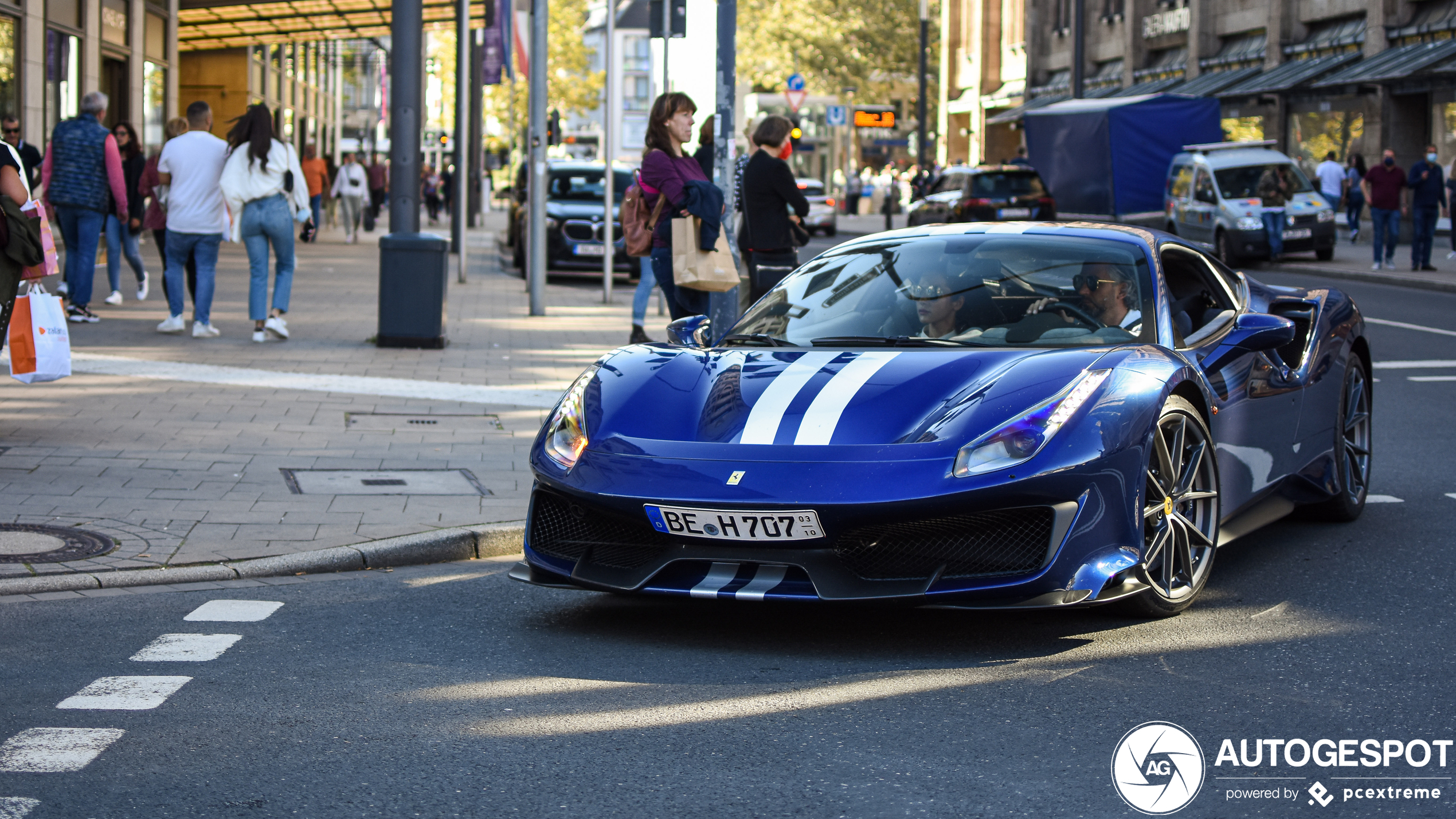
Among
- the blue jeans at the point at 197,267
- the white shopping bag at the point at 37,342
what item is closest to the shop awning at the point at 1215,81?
the blue jeans at the point at 197,267

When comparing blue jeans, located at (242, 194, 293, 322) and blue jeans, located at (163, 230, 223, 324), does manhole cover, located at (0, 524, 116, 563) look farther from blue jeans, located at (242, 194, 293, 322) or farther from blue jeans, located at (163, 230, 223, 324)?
blue jeans, located at (163, 230, 223, 324)

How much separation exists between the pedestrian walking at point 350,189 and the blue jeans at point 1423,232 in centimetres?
1772

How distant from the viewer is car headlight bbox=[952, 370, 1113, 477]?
4.70m

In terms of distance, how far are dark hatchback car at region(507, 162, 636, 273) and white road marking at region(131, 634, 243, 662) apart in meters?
16.9

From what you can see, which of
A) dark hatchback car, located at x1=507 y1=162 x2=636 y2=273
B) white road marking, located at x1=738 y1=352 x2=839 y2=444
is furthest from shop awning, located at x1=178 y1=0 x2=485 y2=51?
white road marking, located at x1=738 y1=352 x2=839 y2=444

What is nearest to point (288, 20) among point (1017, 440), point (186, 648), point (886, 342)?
point (886, 342)

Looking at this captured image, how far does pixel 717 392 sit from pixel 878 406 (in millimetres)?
560

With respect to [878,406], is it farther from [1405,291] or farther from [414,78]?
[1405,291]

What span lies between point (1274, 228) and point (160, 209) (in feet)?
59.4

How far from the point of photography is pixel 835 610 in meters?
5.43

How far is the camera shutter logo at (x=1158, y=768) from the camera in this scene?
3617 millimetres

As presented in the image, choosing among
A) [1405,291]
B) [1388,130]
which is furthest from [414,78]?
[1388,130]

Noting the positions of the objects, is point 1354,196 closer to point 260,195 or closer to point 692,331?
point 260,195

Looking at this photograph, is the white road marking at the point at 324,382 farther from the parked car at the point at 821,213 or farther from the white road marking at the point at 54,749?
the parked car at the point at 821,213
